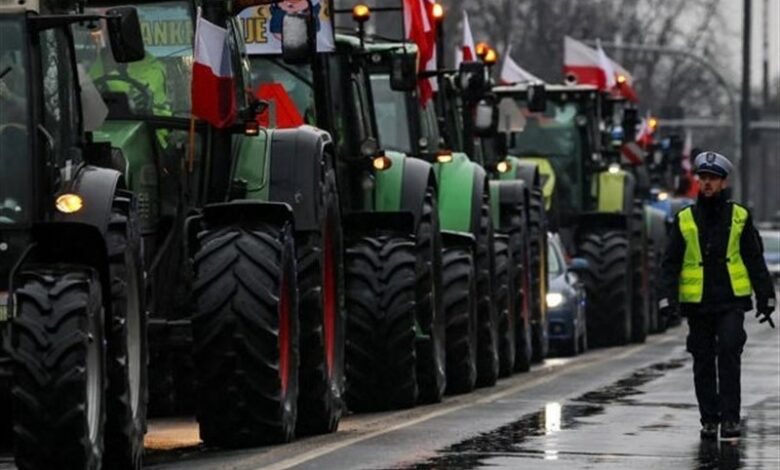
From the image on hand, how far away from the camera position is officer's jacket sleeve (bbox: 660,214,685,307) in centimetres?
1773

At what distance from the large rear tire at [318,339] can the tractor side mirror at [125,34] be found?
3.19 metres

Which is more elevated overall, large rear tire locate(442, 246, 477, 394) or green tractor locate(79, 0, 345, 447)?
green tractor locate(79, 0, 345, 447)

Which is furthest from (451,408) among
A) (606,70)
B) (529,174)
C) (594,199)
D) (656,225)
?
(606,70)

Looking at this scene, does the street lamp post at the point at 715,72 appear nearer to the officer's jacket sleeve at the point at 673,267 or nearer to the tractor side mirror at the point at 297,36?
the tractor side mirror at the point at 297,36

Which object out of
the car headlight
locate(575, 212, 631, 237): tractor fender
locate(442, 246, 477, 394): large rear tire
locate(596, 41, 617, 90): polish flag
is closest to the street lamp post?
locate(596, 41, 617, 90): polish flag

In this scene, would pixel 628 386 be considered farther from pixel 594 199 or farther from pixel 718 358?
pixel 594 199

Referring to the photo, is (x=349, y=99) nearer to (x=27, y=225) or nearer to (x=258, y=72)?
(x=258, y=72)

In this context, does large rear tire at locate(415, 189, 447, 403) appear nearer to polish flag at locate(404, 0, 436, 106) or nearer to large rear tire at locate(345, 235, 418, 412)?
large rear tire at locate(345, 235, 418, 412)

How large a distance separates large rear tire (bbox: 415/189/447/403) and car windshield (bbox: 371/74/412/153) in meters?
2.70

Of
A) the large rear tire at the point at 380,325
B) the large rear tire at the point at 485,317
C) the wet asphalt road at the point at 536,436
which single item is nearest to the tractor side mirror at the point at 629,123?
the wet asphalt road at the point at 536,436

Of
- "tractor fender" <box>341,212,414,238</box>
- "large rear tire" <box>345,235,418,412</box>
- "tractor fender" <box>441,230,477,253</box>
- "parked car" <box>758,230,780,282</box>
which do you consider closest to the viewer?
"large rear tire" <box>345,235,418,412</box>

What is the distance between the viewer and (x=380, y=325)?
1992 cm

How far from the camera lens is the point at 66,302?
13.2 m

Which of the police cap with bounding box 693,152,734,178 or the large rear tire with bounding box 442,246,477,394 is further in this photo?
the large rear tire with bounding box 442,246,477,394
